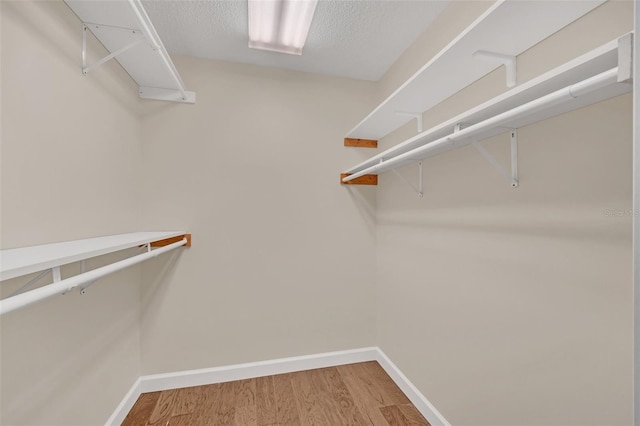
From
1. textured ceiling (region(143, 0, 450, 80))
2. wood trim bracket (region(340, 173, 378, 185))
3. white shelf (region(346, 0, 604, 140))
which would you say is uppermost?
textured ceiling (region(143, 0, 450, 80))

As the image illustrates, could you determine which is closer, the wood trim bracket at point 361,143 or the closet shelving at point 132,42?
the closet shelving at point 132,42

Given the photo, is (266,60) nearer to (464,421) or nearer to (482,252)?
(482,252)

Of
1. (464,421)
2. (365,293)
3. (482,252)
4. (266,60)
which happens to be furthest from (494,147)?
(266,60)

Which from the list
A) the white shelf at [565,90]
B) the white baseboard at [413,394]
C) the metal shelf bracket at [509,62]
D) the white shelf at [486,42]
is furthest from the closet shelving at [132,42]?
the white baseboard at [413,394]

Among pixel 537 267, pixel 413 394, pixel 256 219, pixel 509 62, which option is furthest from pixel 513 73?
pixel 413 394

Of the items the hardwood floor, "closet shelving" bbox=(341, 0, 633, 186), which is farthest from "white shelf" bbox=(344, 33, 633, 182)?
the hardwood floor

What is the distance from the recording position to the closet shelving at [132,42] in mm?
1104

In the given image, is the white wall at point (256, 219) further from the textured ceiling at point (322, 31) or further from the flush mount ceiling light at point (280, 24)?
the flush mount ceiling light at point (280, 24)

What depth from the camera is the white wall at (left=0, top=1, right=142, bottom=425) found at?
0.87 meters

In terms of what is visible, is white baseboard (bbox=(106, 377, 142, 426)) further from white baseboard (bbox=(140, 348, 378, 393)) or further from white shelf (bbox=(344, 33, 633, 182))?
white shelf (bbox=(344, 33, 633, 182))

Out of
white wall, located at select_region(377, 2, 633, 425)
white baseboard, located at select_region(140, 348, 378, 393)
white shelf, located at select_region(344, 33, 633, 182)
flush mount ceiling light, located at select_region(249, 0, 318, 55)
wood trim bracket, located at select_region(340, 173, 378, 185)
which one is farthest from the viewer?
wood trim bracket, located at select_region(340, 173, 378, 185)

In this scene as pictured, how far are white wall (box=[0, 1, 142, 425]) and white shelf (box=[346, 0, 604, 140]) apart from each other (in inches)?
56.7

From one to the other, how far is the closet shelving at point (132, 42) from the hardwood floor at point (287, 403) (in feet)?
6.17

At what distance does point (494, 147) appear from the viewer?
1.19 meters
